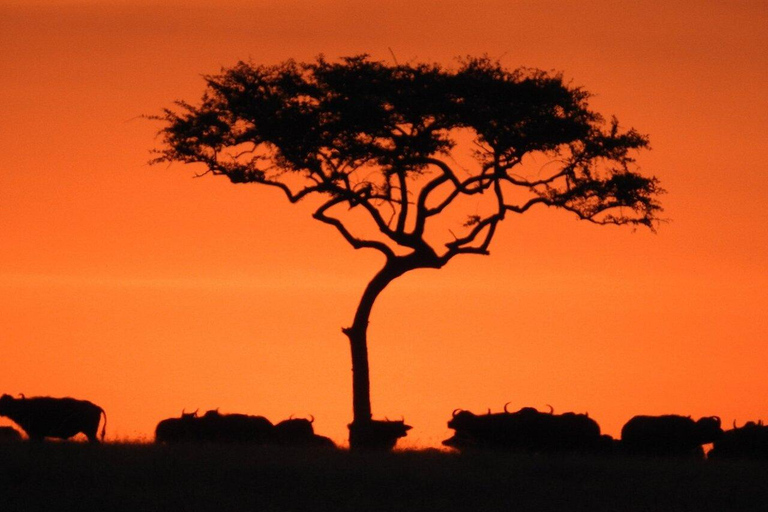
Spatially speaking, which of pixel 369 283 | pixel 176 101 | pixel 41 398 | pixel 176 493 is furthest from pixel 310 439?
pixel 176 493

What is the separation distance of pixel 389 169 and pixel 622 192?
624 cm

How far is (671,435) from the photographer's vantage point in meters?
33.8

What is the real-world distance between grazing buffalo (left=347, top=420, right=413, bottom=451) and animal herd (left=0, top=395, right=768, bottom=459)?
6cm

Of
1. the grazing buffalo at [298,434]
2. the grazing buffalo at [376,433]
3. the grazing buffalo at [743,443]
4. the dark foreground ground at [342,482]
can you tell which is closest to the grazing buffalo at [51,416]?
the grazing buffalo at [298,434]

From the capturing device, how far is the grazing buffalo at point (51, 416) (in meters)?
34.4

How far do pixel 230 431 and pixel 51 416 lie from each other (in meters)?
4.38

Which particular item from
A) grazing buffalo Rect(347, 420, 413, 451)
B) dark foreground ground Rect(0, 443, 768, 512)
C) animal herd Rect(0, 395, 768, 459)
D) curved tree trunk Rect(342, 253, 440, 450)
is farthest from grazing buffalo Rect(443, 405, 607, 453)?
dark foreground ground Rect(0, 443, 768, 512)

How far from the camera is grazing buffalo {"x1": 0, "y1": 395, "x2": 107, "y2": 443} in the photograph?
3438cm

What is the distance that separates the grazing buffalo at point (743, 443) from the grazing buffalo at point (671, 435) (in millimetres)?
239

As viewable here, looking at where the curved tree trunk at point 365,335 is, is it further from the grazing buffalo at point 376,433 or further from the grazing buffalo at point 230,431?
the grazing buffalo at point 230,431

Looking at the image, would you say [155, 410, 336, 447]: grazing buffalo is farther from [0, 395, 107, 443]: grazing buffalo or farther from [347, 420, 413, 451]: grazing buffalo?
[0, 395, 107, 443]: grazing buffalo

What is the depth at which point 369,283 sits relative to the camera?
35.3 metres

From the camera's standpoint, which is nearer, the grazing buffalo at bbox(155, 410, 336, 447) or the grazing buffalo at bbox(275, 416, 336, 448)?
the grazing buffalo at bbox(155, 410, 336, 447)

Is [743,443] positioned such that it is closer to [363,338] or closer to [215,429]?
[363,338]
